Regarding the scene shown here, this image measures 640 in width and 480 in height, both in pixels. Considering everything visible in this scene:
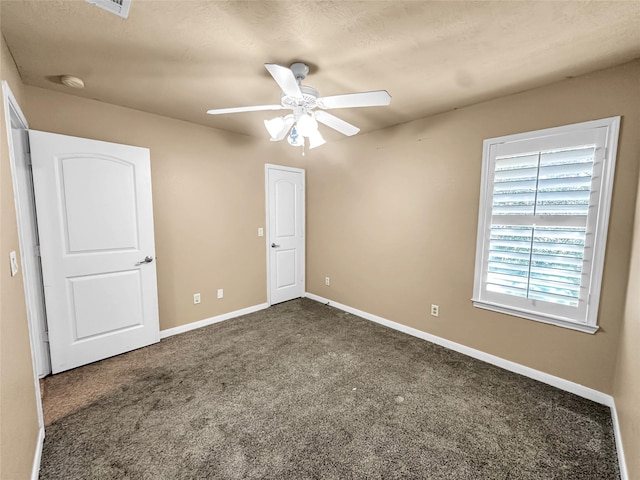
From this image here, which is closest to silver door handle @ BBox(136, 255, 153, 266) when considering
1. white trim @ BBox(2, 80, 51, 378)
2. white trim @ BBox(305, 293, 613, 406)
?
white trim @ BBox(2, 80, 51, 378)

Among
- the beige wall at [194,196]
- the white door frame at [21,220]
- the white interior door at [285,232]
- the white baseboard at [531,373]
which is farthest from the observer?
the white interior door at [285,232]

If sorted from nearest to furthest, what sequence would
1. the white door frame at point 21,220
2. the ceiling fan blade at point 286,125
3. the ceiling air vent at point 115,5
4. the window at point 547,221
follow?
1. the ceiling air vent at point 115,5
2. the white door frame at point 21,220
3. the window at point 547,221
4. the ceiling fan blade at point 286,125

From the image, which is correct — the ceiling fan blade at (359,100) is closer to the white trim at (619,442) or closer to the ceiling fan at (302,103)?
the ceiling fan at (302,103)

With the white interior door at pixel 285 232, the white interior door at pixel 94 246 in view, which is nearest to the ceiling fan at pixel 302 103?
the white interior door at pixel 94 246

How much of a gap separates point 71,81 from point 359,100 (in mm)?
2189

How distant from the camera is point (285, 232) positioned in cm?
411

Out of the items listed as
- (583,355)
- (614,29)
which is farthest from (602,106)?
(583,355)

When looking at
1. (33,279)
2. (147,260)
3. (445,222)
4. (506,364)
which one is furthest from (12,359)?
(506,364)

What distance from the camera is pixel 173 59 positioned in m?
1.81

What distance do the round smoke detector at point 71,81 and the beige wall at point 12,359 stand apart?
0.38m

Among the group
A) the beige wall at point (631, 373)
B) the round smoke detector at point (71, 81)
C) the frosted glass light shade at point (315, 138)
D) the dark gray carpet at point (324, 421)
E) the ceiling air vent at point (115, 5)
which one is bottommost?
the dark gray carpet at point (324, 421)

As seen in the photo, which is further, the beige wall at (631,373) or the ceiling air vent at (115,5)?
the beige wall at (631,373)

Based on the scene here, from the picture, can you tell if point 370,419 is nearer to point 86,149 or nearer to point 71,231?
point 71,231

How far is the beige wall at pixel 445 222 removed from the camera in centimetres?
193
